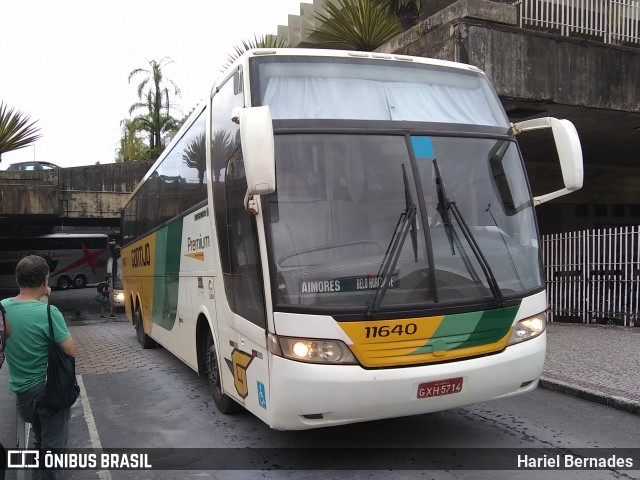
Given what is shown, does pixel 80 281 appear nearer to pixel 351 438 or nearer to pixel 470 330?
pixel 351 438

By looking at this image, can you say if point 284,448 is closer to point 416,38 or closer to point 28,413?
point 28,413

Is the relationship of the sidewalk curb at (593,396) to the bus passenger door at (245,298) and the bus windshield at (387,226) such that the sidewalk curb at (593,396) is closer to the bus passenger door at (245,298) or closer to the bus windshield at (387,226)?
the bus windshield at (387,226)

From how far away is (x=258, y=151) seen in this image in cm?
382

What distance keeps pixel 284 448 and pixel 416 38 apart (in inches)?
315

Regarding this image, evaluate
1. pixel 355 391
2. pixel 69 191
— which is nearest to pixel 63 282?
pixel 69 191

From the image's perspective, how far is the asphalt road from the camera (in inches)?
174

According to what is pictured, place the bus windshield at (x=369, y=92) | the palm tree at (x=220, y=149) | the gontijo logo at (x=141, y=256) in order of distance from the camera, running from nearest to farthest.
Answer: the bus windshield at (x=369, y=92) → the palm tree at (x=220, y=149) → the gontijo logo at (x=141, y=256)

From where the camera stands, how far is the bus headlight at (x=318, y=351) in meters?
3.95

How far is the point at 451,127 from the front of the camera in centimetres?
471

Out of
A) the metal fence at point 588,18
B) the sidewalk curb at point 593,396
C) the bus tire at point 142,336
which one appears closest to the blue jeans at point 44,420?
the sidewalk curb at point 593,396

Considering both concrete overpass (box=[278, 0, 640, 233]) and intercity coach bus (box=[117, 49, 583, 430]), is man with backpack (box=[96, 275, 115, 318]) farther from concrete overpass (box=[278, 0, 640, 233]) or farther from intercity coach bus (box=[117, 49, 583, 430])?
intercity coach bus (box=[117, 49, 583, 430])

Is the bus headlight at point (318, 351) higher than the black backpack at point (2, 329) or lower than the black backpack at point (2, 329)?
lower

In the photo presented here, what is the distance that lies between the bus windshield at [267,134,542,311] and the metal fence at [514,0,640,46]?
7.12 meters

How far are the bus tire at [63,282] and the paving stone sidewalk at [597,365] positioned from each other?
115 feet
